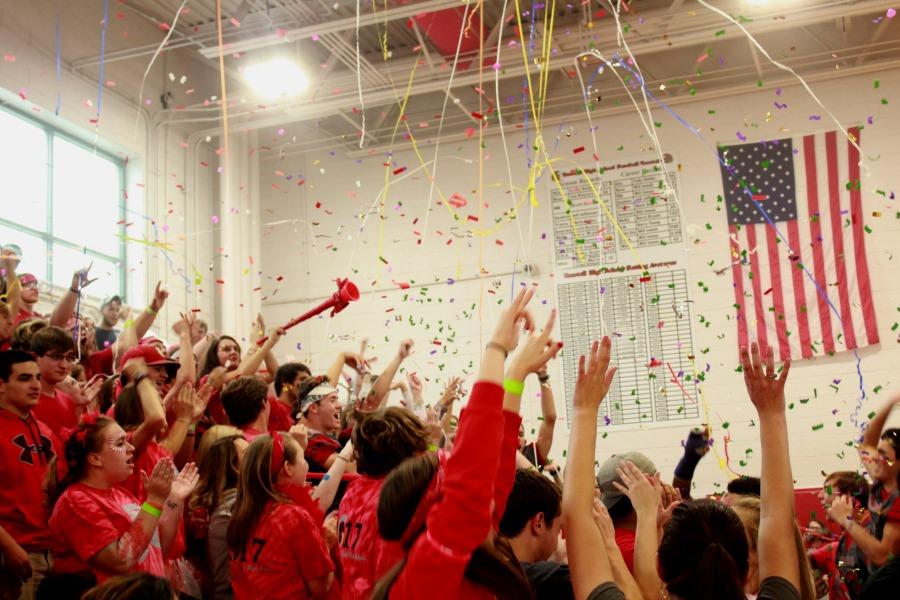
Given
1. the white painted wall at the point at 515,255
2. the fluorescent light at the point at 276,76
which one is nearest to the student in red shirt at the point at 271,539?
the white painted wall at the point at 515,255

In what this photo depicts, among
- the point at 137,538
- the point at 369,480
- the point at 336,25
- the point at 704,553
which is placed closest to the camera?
the point at 704,553

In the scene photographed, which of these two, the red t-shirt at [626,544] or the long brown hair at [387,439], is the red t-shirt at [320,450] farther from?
the red t-shirt at [626,544]

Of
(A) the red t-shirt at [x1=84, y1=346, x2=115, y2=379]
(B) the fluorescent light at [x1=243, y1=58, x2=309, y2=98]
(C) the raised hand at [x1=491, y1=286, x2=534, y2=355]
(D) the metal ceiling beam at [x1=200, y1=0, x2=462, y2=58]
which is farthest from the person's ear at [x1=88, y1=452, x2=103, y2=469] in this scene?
(B) the fluorescent light at [x1=243, y1=58, x2=309, y2=98]

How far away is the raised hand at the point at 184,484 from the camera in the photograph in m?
3.21

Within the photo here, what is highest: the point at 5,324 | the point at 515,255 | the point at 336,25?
the point at 336,25

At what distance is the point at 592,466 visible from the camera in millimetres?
2176

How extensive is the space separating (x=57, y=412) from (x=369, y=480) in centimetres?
204

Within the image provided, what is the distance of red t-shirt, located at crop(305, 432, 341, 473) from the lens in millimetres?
4445

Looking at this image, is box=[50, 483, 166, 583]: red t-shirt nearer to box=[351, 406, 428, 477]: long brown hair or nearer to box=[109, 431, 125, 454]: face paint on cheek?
box=[109, 431, 125, 454]: face paint on cheek

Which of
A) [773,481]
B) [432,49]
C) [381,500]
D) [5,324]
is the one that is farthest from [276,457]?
[432,49]

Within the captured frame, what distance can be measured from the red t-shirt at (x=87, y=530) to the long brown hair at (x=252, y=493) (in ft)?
0.88

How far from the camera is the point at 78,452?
3256mm

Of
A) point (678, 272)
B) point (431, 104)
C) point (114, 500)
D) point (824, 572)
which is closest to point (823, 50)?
point (678, 272)

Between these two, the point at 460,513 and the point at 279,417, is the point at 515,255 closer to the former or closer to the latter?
the point at 279,417
